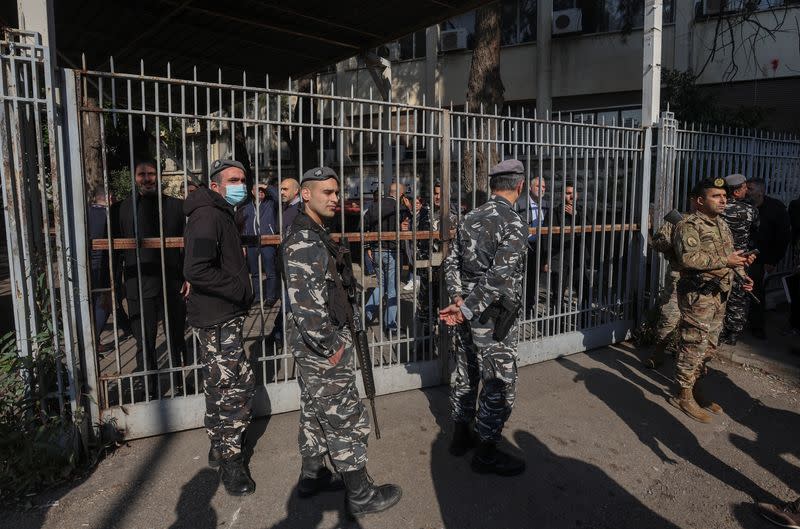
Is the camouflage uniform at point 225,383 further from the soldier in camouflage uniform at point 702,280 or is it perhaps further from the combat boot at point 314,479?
the soldier in camouflage uniform at point 702,280

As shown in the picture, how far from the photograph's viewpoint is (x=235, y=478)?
3127 millimetres

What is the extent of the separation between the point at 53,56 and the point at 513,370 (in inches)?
136

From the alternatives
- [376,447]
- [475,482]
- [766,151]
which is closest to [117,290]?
[376,447]

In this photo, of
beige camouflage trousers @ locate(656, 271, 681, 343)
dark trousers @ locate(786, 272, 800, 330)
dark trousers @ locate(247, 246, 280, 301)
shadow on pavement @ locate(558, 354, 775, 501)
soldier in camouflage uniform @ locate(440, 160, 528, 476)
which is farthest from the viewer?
dark trousers @ locate(247, 246, 280, 301)

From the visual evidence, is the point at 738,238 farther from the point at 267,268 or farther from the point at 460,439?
the point at 267,268

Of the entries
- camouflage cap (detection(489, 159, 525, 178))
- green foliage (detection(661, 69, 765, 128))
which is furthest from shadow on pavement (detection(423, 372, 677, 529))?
green foliage (detection(661, 69, 765, 128))

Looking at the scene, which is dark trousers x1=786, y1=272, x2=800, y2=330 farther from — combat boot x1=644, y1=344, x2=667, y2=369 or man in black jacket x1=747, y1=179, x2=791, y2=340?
combat boot x1=644, y1=344, x2=667, y2=369

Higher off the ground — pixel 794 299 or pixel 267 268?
pixel 267 268

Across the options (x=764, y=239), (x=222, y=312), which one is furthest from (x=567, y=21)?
(x=222, y=312)

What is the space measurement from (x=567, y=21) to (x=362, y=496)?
1526cm

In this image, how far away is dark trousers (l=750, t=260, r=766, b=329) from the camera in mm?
6277

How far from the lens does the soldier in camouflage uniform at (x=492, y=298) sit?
3.20 meters

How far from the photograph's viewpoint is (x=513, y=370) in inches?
131

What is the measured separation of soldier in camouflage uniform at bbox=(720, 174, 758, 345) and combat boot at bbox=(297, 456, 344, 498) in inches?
187
